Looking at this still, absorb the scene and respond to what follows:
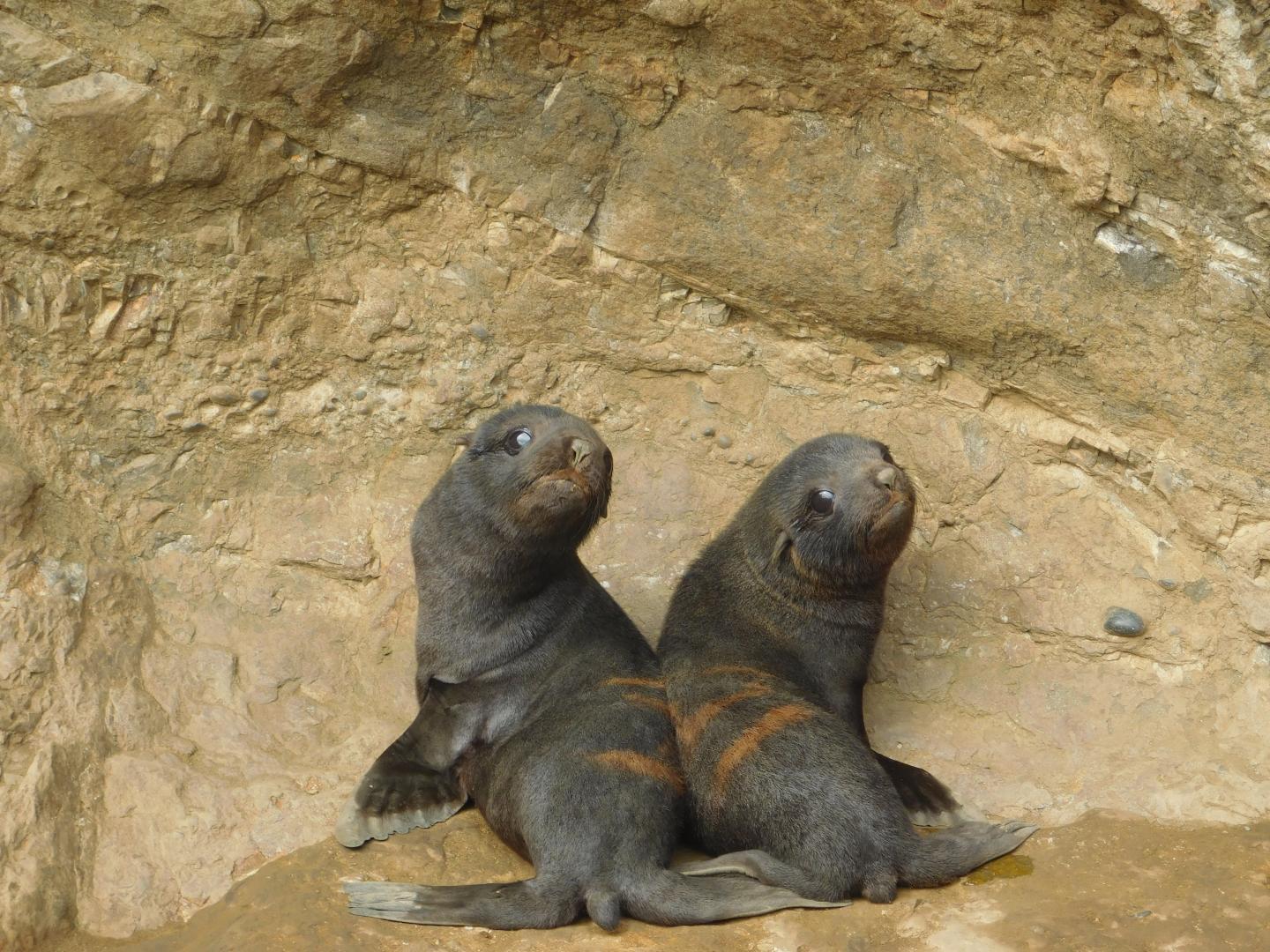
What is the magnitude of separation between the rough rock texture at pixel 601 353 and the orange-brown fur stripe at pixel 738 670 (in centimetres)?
76

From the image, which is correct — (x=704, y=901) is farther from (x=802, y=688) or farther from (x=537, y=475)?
(x=537, y=475)

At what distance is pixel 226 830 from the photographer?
5906 mm

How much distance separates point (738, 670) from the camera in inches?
244

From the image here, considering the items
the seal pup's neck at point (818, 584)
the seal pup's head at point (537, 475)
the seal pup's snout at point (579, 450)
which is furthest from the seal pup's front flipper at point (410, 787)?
the seal pup's neck at point (818, 584)

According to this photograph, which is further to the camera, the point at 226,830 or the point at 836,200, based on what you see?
the point at 836,200

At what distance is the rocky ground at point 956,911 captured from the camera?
16.4ft

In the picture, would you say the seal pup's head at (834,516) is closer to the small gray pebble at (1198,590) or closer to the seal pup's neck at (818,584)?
the seal pup's neck at (818,584)

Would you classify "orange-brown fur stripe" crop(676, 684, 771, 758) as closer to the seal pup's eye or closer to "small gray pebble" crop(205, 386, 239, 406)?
the seal pup's eye

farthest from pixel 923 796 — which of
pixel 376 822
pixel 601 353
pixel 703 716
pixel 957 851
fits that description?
pixel 601 353

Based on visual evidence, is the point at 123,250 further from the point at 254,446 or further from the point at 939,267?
the point at 939,267

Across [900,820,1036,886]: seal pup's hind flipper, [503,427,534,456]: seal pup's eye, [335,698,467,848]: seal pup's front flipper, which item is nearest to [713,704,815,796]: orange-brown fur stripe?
[900,820,1036,886]: seal pup's hind flipper

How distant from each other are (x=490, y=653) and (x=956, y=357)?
2551 millimetres

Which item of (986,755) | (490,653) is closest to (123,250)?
(490,653)

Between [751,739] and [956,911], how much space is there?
1.00 meters
